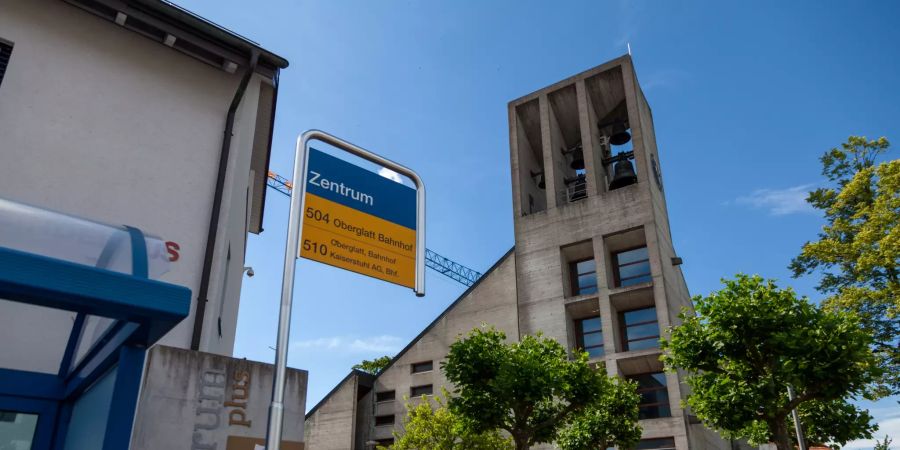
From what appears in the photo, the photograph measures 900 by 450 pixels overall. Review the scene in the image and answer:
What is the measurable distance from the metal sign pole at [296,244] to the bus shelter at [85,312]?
1282 millimetres

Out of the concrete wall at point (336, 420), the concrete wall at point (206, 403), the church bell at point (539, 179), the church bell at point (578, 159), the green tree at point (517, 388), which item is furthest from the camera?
the church bell at point (539, 179)

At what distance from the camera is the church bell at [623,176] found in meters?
43.4

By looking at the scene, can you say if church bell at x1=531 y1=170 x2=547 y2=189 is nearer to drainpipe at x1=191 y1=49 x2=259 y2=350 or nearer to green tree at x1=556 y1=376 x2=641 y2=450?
green tree at x1=556 y1=376 x2=641 y2=450

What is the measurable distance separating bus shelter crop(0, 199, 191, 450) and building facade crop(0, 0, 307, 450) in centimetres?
2

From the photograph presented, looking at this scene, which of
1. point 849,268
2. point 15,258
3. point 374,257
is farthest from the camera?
point 849,268

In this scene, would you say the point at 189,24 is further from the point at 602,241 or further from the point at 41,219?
the point at 602,241

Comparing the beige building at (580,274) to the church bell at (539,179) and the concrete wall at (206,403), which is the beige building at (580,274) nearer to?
the church bell at (539,179)

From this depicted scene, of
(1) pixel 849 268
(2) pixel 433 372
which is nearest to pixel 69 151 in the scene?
(1) pixel 849 268

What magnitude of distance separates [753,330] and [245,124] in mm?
17142

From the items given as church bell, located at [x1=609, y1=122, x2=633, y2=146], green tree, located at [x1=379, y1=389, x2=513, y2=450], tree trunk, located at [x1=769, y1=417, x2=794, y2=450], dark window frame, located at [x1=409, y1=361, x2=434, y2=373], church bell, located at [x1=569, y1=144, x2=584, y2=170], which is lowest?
tree trunk, located at [x1=769, y1=417, x2=794, y2=450]

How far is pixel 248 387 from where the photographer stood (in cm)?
1022

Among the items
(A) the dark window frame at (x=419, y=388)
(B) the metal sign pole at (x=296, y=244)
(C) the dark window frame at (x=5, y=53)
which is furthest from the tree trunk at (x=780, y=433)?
(A) the dark window frame at (x=419, y=388)

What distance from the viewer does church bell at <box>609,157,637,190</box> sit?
43438 millimetres

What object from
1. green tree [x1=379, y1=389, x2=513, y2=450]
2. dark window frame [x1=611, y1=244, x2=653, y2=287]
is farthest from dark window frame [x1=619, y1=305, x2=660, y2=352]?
green tree [x1=379, y1=389, x2=513, y2=450]
